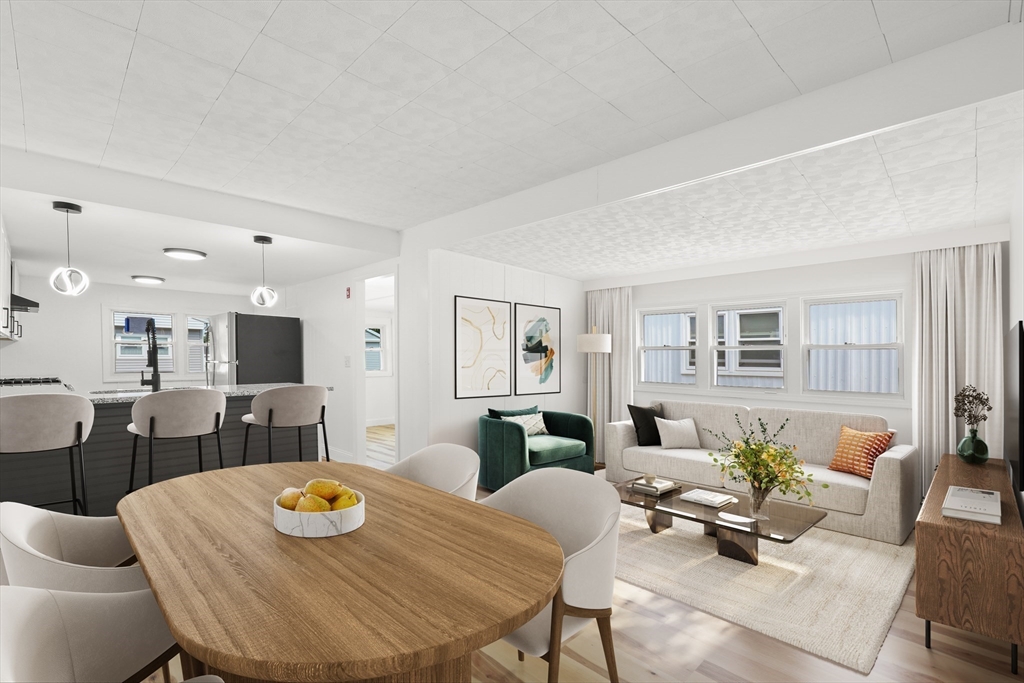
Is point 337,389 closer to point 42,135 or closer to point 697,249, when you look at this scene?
point 42,135

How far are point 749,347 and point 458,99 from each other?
4.35m

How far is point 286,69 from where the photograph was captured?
2197 mm

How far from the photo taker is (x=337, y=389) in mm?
6082

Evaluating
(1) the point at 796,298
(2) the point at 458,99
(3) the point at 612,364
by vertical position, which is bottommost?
(3) the point at 612,364

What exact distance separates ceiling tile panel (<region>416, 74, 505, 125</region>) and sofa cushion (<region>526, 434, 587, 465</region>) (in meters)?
2.96

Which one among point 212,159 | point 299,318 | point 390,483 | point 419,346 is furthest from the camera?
point 299,318

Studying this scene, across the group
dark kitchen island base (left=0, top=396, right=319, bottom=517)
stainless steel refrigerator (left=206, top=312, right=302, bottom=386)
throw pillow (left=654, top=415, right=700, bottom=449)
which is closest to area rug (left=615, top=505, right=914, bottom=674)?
throw pillow (left=654, top=415, right=700, bottom=449)

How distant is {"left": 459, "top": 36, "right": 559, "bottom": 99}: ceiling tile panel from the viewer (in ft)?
6.86

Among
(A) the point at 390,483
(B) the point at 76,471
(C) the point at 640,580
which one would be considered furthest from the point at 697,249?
(B) the point at 76,471

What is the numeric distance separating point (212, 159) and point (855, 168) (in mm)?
3755

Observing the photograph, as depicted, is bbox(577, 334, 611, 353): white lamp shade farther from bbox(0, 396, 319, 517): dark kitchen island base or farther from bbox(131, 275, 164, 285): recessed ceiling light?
bbox(131, 275, 164, 285): recessed ceiling light

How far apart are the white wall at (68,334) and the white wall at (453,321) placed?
4.70m

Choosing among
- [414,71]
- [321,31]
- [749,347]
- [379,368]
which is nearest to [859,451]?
[749,347]

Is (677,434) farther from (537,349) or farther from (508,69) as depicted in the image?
(508,69)
